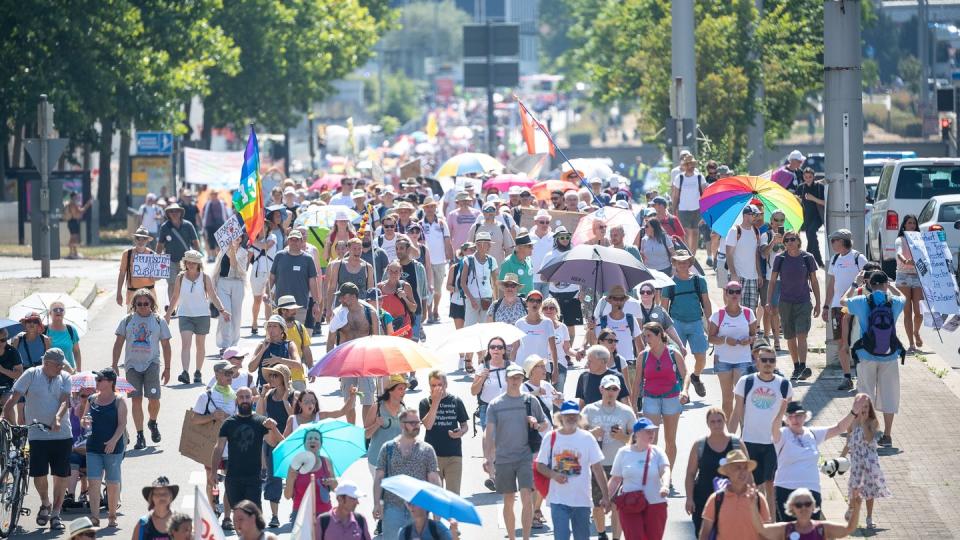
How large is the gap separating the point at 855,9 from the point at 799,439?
9.20 meters

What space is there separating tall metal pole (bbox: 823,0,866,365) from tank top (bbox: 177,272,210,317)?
739cm

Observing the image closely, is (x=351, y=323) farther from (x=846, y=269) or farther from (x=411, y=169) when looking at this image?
(x=411, y=169)

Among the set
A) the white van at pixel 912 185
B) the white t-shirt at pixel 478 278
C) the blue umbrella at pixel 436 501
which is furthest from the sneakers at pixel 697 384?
the white van at pixel 912 185

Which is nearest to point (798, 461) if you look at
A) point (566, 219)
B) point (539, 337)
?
point (539, 337)

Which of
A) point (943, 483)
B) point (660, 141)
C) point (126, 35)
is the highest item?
point (126, 35)

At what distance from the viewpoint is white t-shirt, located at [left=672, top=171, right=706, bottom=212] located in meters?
28.3

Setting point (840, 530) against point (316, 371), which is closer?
point (840, 530)

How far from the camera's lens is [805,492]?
11.8m

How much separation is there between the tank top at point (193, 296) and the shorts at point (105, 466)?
573cm

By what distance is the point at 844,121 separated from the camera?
71.5 feet

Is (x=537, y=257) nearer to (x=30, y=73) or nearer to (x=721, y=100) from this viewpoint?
(x=721, y=100)

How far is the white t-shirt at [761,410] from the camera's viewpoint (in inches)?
573

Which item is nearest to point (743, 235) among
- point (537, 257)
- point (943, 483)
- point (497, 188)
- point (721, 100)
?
point (537, 257)

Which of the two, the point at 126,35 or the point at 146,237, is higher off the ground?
the point at 126,35
